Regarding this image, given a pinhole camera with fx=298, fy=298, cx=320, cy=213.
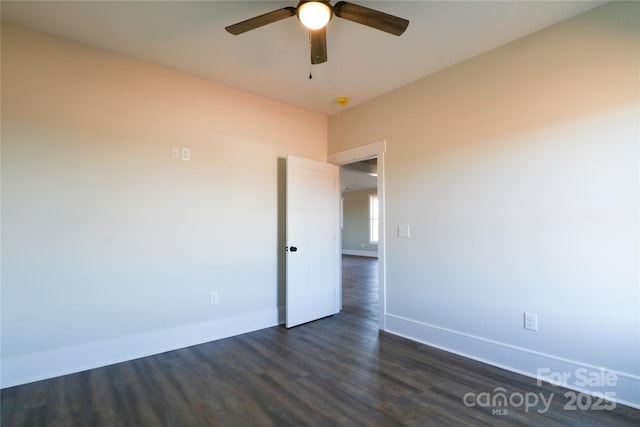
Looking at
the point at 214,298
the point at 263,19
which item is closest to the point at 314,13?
the point at 263,19

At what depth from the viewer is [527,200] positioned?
7.96 ft

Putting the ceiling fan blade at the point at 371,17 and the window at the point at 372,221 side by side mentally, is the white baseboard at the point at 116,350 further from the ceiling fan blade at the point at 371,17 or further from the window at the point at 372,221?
the window at the point at 372,221

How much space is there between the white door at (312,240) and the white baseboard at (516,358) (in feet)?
3.24

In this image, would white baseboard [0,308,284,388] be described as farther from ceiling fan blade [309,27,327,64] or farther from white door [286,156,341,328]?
ceiling fan blade [309,27,327,64]

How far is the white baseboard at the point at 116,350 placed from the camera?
2.28 m

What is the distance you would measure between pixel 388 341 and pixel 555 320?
1466mm

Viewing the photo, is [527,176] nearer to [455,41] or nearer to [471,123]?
[471,123]

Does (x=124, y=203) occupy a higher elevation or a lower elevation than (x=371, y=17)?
lower

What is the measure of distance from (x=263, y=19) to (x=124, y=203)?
6.53ft

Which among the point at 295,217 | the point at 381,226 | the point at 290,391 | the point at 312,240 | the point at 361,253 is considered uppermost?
the point at 295,217

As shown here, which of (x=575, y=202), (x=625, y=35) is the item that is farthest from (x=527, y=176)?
(x=625, y=35)

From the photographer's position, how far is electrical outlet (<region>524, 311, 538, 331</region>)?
7.79 ft

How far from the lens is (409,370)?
2482 mm

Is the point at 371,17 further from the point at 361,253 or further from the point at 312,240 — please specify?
the point at 361,253
